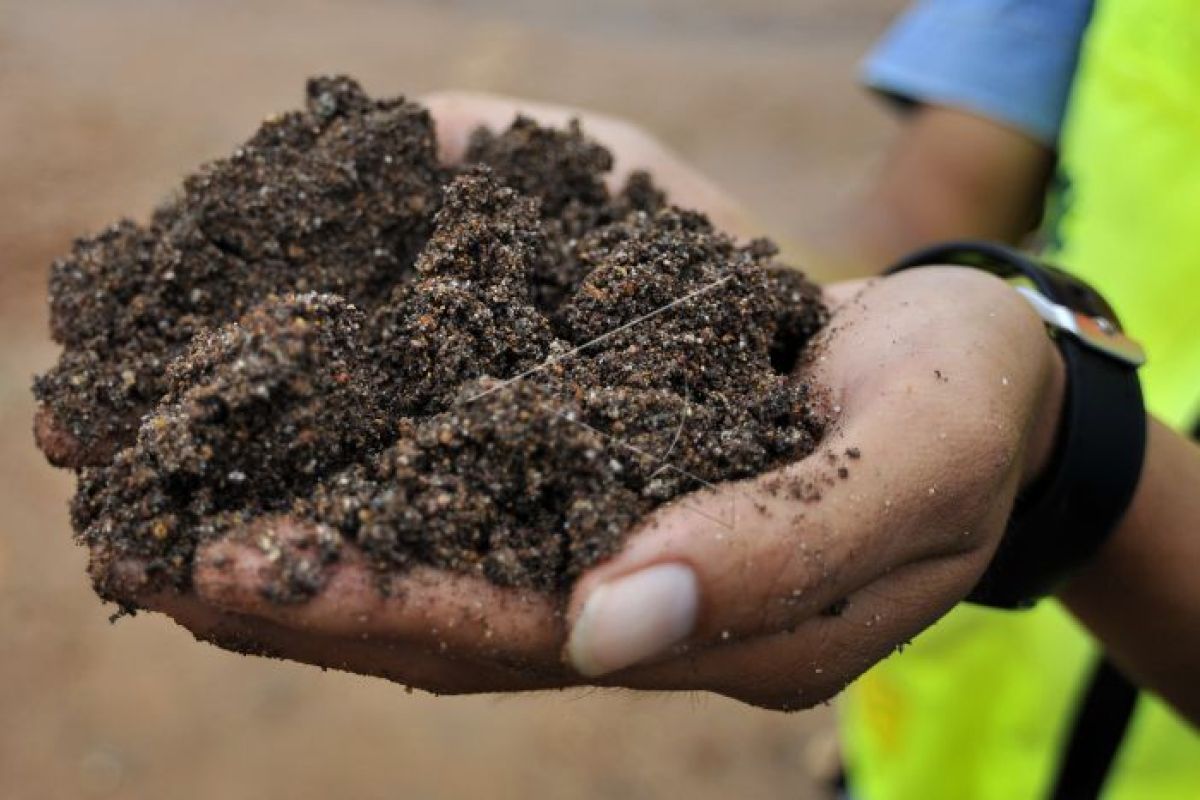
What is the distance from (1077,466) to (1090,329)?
23 cm

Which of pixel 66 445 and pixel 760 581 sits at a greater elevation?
pixel 760 581

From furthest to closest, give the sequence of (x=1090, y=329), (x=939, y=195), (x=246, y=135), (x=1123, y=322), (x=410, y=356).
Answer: (x=246, y=135) < (x=939, y=195) < (x=1123, y=322) < (x=1090, y=329) < (x=410, y=356)

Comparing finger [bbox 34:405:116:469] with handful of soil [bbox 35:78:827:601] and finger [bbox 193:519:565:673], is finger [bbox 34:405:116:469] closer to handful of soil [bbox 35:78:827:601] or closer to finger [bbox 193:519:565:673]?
handful of soil [bbox 35:78:827:601]

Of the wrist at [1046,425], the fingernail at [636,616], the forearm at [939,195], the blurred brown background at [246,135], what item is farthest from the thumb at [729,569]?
the forearm at [939,195]

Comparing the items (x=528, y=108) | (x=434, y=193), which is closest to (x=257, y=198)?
(x=434, y=193)

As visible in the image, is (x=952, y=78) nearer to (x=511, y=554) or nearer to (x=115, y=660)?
(x=511, y=554)

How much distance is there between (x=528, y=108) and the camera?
218 cm

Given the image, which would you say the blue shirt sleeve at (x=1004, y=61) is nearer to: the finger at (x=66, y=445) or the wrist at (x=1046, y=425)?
the wrist at (x=1046, y=425)

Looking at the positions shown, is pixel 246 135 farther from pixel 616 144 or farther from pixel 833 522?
pixel 833 522

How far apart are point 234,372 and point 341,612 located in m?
0.35

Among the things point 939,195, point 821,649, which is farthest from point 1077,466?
point 939,195

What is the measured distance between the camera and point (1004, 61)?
230cm

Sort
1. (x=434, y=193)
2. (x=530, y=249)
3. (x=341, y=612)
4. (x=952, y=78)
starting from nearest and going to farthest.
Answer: (x=341, y=612), (x=530, y=249), (x=434, y=193), (x=952, y=78)

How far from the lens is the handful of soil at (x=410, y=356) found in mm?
1247
